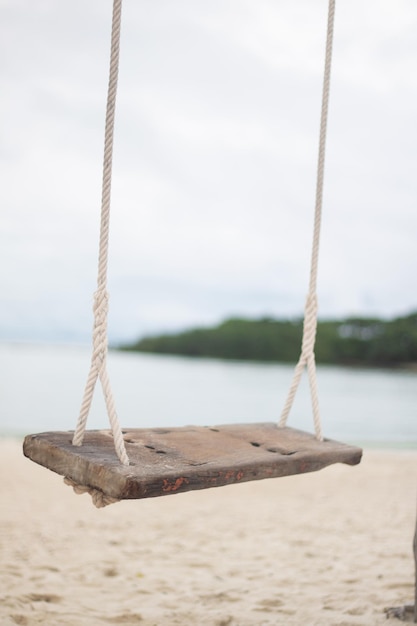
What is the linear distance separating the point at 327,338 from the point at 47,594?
45.7 m

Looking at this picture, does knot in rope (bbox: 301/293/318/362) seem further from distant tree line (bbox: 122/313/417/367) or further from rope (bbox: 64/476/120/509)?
distant tree line (bbox: 122/313/417/367)

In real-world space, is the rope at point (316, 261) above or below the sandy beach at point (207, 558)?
above

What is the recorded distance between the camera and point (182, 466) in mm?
1482

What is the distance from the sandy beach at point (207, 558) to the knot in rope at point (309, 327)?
1.14m

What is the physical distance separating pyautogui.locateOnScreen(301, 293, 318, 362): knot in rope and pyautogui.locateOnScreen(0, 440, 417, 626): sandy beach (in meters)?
1.14

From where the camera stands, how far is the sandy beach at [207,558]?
8.11ft

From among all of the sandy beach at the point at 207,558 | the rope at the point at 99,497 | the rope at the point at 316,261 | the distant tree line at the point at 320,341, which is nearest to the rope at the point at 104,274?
the rope at the point at 99,497

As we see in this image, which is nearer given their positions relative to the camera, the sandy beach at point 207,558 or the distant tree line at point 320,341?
the sandy beach at point 207,558

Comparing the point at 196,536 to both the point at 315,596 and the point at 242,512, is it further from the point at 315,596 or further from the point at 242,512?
the point at 315,596

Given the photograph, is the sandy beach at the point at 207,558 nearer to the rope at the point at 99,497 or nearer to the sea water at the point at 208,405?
the rope at the point at 99,497

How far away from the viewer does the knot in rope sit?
6.49 feet

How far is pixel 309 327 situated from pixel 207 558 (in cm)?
188

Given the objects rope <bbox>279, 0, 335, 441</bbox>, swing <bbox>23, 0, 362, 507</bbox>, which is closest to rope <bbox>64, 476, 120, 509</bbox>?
swing <bbox>23, 0, 362, 507</bbox>

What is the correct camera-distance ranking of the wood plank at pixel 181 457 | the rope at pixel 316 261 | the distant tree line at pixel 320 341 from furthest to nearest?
the distant tree line at pixel 320 341 < the rope at pixel 316 261 < the wood plank at pixel 181 457
